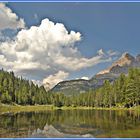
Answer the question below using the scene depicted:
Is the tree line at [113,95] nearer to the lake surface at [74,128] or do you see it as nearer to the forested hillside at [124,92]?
the forested hillside at [124,92]

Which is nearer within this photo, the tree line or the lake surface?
the lake surface

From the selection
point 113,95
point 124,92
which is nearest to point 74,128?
point 124,92

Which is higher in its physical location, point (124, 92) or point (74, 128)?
point (124, 92)

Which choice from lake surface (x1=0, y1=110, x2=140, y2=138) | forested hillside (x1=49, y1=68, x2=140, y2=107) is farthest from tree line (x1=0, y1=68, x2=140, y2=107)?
lake surface (x1=0, y1=110, x2=140, y2=138)

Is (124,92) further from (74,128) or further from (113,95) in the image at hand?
(74,128)

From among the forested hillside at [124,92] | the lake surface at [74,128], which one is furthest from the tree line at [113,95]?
the lake surface at [74,128]

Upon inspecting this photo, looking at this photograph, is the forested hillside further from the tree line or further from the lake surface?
the lake surface

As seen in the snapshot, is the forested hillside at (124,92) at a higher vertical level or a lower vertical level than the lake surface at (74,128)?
higher

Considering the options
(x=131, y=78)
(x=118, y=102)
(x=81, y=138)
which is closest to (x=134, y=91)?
(x=131, y=78)

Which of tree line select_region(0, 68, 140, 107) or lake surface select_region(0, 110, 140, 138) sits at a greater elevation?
tree line select_region(0, 68, 140, 107)

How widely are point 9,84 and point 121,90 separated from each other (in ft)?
261

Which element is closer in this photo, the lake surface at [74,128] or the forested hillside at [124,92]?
the lake surface at [74,128]

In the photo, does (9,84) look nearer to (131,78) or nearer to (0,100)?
(0,100)

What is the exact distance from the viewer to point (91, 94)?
194625 millimetres
